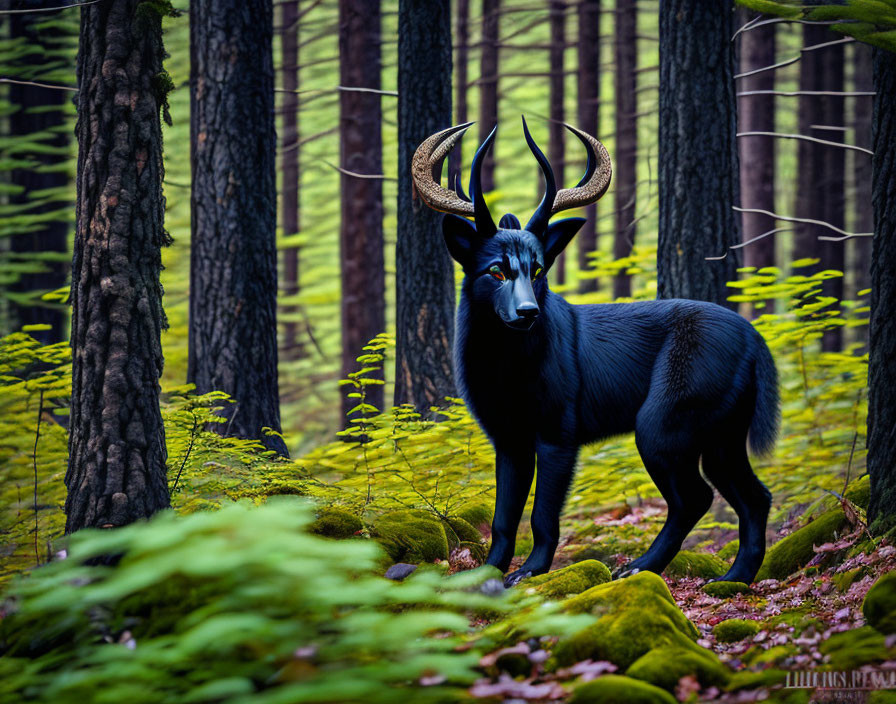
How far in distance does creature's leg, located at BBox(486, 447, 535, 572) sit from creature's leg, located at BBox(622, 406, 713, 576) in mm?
707

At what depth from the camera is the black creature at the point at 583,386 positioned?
16.0ft

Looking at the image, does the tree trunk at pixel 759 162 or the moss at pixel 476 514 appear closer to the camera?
the moss at pixel 476 514

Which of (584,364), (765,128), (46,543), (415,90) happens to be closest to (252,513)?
(584,364)

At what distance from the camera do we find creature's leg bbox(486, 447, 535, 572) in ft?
16.5

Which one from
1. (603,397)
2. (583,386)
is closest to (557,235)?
(583,386)

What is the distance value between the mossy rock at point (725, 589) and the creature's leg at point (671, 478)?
0.29 metres

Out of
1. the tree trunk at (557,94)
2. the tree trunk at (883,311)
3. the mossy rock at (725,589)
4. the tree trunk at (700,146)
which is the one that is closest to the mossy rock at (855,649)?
the tree trunk at (883,311)

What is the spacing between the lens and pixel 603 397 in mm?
5168

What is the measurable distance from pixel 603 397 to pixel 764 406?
3.32ft

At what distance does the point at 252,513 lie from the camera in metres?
2.19

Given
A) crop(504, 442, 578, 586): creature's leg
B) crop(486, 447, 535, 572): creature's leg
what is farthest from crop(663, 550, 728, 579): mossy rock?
crop(486, 447, 535, 572): creature's leg

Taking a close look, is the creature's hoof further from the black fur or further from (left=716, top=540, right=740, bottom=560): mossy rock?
(left=716, top=540, right=740, bottom=560): mossy rock

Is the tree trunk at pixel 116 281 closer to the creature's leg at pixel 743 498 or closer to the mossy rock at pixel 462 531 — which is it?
the mossy rock at pixel 462 531

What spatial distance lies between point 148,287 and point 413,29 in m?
4.69
